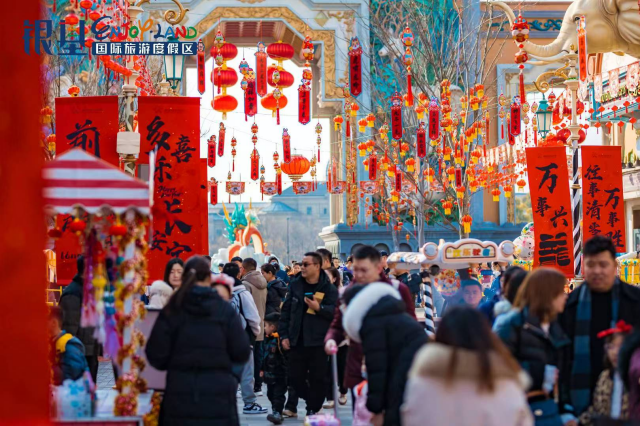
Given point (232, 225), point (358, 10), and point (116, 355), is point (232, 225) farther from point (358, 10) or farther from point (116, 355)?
point (116, 355)

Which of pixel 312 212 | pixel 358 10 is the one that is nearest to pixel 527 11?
pixel 358 10

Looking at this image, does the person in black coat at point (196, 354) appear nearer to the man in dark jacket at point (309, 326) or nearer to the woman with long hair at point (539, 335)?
the woman with long hair at point (539, 335)

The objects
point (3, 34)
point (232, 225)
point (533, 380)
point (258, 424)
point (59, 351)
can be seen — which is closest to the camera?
point (3, 34)

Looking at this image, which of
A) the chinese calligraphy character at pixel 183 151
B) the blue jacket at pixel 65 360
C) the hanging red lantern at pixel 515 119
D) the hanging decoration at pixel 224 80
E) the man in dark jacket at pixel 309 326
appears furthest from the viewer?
the hanging decoration at pixel 224 80

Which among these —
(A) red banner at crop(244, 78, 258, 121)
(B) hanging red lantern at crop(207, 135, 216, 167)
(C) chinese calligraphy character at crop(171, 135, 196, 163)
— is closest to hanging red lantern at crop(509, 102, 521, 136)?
(A) red banner at crop(244, 78, 258, 121)

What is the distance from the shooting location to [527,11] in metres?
36.3

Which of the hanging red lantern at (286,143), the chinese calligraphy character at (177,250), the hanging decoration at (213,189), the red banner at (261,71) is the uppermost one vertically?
the red banner at (261,71)

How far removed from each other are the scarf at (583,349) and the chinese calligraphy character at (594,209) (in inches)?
363

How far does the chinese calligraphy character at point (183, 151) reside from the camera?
11445 millimetres

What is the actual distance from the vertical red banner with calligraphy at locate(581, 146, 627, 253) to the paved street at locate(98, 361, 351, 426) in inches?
203

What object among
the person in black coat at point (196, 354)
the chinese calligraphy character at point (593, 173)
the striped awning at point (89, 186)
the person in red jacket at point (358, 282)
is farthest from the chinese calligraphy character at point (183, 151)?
the chinese calligraphy character at point (593, 173)

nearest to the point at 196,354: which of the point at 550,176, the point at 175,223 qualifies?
the point at 175,223

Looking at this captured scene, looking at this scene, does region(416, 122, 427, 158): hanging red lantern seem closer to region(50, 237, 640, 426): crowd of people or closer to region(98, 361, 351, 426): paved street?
region(98, 361, 351, 426): paved street

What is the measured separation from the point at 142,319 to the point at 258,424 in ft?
12.3
